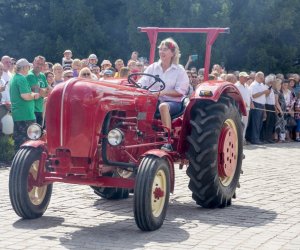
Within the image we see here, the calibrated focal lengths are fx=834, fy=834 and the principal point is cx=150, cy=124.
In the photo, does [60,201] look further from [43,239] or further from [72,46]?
[72,46]

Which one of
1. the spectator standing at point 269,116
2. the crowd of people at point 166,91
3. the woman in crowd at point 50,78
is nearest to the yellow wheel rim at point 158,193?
the crowd of people at point 166,91

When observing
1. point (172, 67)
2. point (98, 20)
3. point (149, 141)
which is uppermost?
point (98, 20)

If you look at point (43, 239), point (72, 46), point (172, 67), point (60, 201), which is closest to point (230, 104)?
point (172, 67)

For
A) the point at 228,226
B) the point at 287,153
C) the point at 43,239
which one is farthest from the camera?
the point at 287,153

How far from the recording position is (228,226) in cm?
827

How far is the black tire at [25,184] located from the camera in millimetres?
8094

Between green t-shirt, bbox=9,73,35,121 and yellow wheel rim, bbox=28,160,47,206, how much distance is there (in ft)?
16.0

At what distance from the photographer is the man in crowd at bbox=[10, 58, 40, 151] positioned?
1320 centimetres

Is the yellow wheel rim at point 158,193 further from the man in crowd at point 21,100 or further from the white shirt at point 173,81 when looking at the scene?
the man in crowd at point 21,100

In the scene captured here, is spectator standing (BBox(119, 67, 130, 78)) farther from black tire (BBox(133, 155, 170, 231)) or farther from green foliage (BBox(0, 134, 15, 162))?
black tire (BBox(133, 155, 170, 231))

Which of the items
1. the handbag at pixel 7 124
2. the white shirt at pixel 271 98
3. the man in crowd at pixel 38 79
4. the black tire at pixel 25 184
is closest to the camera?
the black tire at pixel 25 184

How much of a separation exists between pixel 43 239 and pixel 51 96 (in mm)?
1367

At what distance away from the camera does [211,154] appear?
9031 millimetres

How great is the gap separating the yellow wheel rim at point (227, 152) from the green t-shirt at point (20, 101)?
14.8ft
